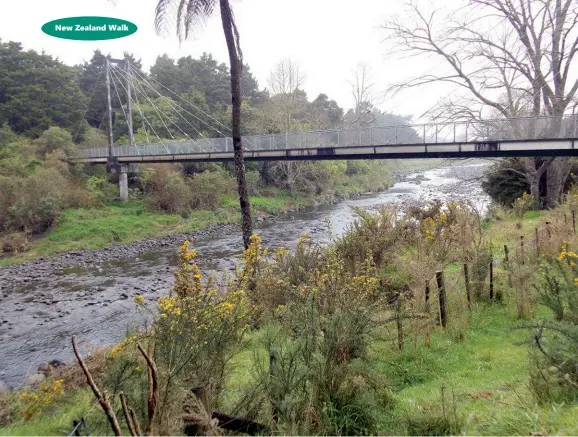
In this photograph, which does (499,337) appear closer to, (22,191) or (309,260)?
(309,260)

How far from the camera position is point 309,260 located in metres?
8.62

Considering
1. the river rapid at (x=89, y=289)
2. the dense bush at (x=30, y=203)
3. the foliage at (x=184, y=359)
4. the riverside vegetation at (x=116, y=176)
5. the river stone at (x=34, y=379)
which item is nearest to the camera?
the foliage at (x=184, y=359)

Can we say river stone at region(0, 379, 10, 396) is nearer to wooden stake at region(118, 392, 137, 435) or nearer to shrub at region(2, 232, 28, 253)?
wooden stake at region(118, 392, 137, 435)

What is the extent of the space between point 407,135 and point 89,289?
13285 millimetres

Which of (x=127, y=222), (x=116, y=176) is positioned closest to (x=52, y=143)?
(x=116, y=176)

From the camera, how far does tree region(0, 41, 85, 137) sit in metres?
32.2

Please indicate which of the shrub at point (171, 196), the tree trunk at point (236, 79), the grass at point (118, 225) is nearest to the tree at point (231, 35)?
the tree trunk at point (236, 79)

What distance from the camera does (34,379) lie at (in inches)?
283

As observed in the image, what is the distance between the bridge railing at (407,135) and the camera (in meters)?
12.5

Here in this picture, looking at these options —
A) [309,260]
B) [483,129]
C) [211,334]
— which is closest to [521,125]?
[483,129]

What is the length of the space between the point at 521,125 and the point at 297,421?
521 inches

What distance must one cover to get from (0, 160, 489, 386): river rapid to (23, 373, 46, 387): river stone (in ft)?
0.75

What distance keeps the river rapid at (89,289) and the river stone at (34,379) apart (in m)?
0.23

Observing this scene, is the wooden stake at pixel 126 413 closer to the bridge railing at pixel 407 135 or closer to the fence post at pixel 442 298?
the fence post at pixel 442 298
